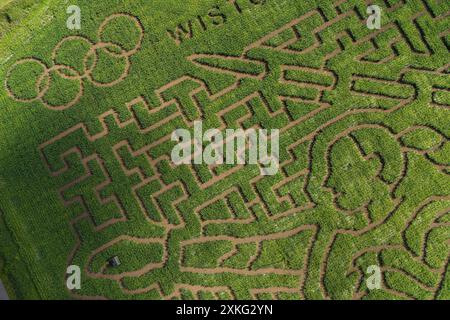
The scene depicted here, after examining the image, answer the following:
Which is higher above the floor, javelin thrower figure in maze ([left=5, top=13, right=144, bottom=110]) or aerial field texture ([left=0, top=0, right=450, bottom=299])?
javelin thrower figure in maze ([left=5, top=13, right=144, bottom=110])

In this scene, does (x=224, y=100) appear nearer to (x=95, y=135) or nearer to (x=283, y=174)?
(x=283, y=174)

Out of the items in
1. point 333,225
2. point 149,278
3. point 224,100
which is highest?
point 224,100

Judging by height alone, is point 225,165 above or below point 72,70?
below

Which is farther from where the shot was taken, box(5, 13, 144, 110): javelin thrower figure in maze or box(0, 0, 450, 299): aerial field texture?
box(5, 13, 144, 110): javelin thrower figure in maze

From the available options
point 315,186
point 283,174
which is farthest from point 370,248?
point 283,174

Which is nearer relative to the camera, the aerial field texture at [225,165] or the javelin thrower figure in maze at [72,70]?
the aerial field texture at [225,165]
